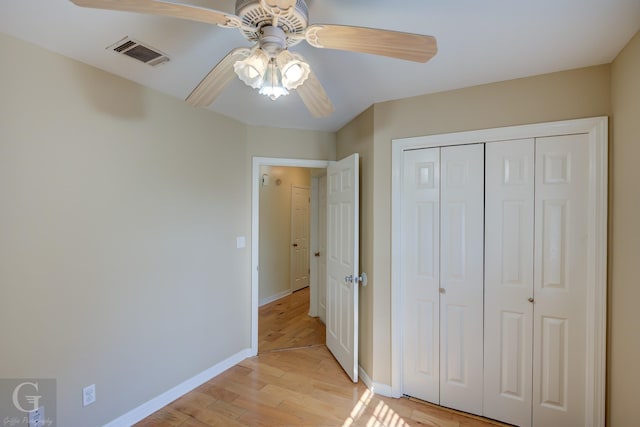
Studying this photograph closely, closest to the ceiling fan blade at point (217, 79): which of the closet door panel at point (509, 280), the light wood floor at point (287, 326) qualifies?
the closet door panel at point (509, 280)

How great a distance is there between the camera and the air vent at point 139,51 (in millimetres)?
1587

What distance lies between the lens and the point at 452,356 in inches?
86.7

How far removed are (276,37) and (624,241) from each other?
2043 millimetres

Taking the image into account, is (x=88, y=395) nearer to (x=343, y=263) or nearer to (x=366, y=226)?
(x=343, y=263)

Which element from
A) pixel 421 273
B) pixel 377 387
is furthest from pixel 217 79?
pixel 377 387

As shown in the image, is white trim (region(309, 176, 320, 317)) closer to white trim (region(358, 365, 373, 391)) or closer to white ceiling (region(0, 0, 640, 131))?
white trim (region(358, 365, 373, 391))

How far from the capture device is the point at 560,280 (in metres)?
1.91

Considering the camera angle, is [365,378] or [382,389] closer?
[382,389]

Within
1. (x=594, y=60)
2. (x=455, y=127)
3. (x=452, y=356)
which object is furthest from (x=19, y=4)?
(x=452, y=356)

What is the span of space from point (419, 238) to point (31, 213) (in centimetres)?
244

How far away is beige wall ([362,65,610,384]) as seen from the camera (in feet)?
6.04

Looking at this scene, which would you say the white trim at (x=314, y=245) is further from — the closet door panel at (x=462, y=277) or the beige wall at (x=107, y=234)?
the closet door panel at (x=462, y=277)

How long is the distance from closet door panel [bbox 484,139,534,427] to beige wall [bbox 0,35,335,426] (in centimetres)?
220

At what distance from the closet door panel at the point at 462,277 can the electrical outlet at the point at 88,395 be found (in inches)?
93.1
